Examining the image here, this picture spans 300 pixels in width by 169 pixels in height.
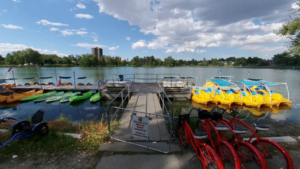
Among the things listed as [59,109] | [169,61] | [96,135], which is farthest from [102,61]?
[96,135]

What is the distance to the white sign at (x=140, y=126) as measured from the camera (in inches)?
134

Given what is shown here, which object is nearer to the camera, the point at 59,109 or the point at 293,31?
the point at 293,31

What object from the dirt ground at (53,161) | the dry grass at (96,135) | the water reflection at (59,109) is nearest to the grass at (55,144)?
the dry grass at (96,135)

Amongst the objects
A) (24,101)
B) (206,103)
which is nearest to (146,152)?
(206,103)

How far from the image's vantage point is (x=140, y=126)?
3.50 m

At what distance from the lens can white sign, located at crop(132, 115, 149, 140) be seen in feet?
11.2

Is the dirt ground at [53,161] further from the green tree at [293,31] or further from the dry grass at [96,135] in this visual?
the green tree at [293,31]

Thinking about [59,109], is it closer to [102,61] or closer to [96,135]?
[96,135]

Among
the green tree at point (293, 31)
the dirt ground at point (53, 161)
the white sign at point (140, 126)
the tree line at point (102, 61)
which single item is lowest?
the dirt ground at point (53, 161)

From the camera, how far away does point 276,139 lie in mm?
3926

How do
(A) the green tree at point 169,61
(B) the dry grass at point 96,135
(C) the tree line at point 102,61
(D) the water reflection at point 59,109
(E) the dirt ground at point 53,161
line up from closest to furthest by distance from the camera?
1. (E) the dirt ground at point 53,161
2. (B) the dry grass at point 96,135
3. (D) the water reflection at point 59,109
4. (C) the tree line at point 102,61
5. (A) the green tree at point 169,61

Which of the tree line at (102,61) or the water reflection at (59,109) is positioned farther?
the tree line at (102,61)

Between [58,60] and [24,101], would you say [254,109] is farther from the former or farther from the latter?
[58,60]

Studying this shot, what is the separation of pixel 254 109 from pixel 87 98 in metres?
16.2
